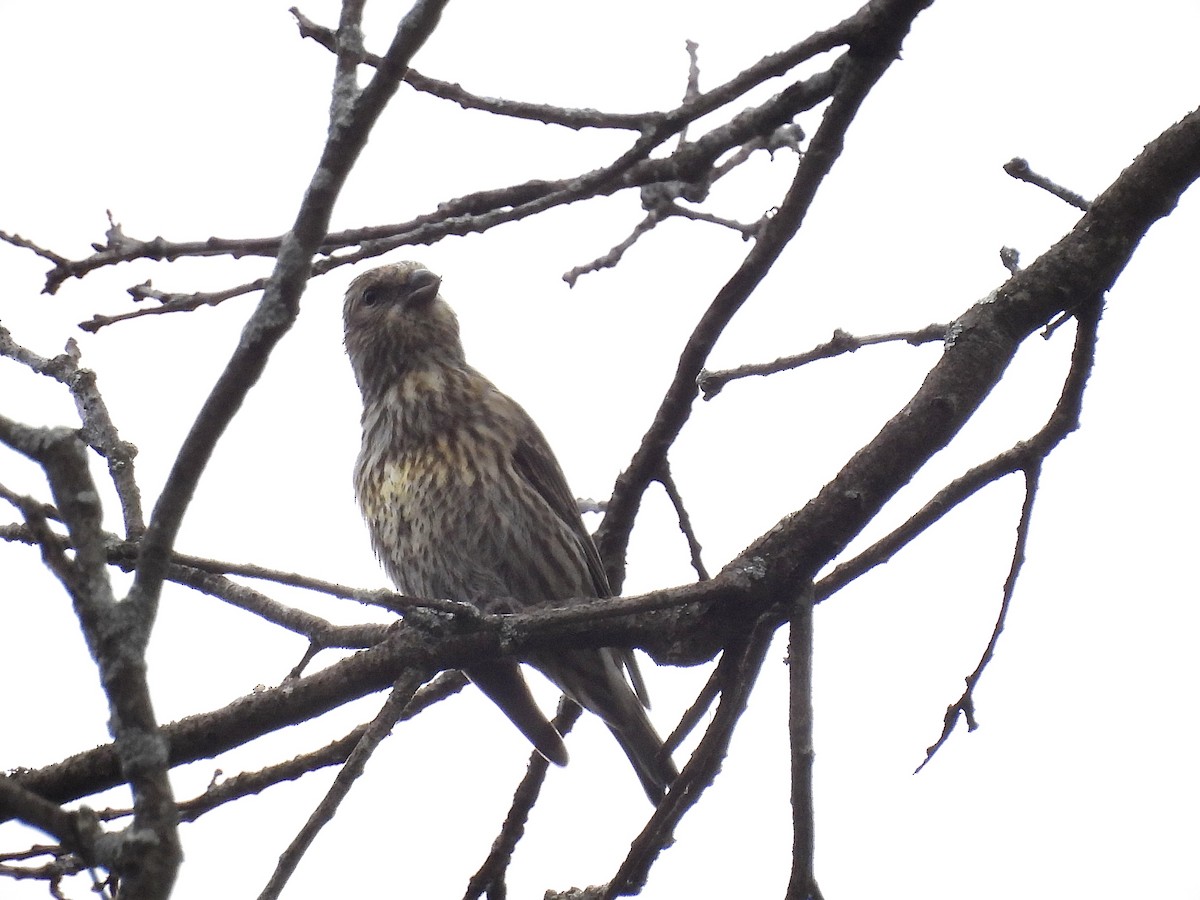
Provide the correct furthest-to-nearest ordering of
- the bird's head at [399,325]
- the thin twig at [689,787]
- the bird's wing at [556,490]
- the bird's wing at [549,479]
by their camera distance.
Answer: the bird's head at [399,325] < the bird's wing at [549,479] < the bird's wing at [556,490] < the thin twig at [689,787]

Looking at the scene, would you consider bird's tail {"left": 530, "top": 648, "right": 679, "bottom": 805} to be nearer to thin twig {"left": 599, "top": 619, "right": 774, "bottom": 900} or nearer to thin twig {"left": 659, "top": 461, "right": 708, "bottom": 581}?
thin twig {"left": 659, "top": 461, "right": 708, "bottom": 581}

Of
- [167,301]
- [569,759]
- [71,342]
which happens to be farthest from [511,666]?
[167,301]

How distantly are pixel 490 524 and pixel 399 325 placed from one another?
122 cm

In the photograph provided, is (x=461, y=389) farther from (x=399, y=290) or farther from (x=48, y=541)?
(x=48, y=541)

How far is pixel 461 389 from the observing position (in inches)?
204

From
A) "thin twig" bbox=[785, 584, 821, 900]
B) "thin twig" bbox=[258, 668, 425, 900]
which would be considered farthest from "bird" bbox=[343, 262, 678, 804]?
"thin twig" bbox=[785, 584, 821, 900]

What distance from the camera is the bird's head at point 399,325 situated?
215 inches

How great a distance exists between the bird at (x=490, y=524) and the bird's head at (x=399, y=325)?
0.12 metres

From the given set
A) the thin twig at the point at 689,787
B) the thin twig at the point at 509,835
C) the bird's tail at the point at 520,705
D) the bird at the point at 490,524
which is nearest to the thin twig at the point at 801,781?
the thin twig at the point at 689,787

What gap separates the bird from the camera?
4.54m

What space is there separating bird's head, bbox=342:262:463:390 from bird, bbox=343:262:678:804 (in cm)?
12

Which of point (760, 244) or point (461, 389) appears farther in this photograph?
point (461, 389)

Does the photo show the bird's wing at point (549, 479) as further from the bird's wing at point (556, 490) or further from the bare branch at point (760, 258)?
the bare branch at point (760, 258)

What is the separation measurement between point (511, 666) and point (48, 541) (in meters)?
2.65
